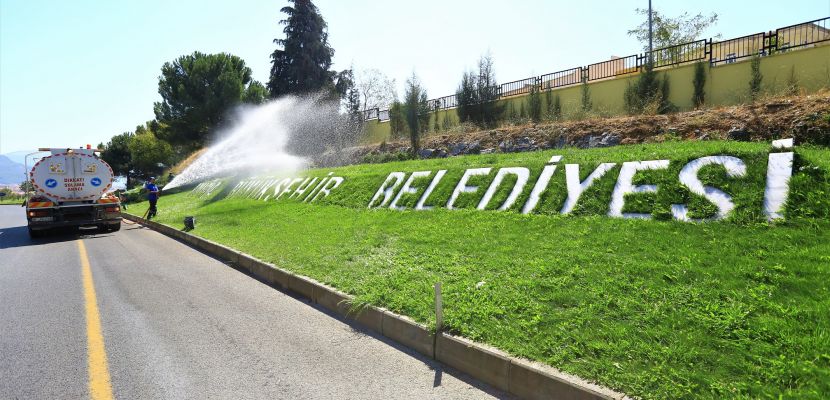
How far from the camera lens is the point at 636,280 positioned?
4395 millimetres

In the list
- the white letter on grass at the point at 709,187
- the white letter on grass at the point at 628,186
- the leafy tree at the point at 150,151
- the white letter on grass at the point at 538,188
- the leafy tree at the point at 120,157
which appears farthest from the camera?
the leafy tree at the point at 120,157

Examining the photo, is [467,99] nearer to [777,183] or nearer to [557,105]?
[557,105]

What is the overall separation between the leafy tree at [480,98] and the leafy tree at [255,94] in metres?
24.5

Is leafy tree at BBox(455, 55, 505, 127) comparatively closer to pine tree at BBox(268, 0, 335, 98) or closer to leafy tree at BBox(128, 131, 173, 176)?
pine tree at BBox(268, 0, 335, 98)

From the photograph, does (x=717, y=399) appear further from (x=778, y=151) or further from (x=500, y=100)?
(x=500, y=100)

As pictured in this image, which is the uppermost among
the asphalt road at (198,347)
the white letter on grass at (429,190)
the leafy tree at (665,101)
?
the leafy tree at (665,101)

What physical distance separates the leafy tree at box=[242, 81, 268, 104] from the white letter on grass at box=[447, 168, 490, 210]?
32.4 m

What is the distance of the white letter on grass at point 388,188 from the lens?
11.2m

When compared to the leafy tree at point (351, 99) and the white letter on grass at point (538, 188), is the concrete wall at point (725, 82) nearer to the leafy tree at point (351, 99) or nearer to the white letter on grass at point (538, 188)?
the white letter on grass at point (538, 188)

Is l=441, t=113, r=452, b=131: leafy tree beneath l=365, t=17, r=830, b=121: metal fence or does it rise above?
beneath

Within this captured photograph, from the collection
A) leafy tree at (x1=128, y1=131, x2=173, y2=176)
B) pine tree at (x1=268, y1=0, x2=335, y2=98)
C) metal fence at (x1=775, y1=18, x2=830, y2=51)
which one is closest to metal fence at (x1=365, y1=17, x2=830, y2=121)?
metal fence at (x1=775, y1=18, x2=830, y2=51)

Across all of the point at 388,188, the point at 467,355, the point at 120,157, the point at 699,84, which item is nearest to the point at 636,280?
Answer: the point at 467,355

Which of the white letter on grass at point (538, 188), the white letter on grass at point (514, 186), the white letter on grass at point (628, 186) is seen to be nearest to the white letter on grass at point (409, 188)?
the white letter on grass at point (514, 186)

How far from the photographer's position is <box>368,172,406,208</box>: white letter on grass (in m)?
11.2
